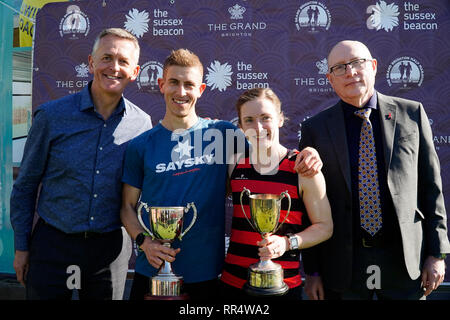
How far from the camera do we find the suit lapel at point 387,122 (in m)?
1.86

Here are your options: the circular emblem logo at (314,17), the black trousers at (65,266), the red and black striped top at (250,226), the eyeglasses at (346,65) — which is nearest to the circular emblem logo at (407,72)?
the circular emblem logo at (314,17)

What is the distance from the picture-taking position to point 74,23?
12.2 ft

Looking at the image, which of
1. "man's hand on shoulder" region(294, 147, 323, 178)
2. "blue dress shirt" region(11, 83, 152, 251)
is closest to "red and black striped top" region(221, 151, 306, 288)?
"man's hand on shoulder" region(294, 147, 323, 178)

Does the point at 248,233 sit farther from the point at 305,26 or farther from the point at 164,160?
the point at 305,26

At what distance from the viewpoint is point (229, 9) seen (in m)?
3.55

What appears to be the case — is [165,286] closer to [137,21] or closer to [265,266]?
[265,266]

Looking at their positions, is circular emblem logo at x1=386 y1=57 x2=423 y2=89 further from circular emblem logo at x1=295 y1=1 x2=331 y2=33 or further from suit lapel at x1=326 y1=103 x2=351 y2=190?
suit lapel at x1=326 y1=103 x2=351 y2=190

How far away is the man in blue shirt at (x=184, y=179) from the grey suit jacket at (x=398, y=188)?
0.35 m

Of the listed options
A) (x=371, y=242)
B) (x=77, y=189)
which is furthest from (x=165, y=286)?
(x=371, y=242)

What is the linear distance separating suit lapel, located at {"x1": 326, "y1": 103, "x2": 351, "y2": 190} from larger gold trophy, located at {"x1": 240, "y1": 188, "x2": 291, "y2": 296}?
49 cm

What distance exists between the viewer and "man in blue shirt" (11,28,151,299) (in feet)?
6.23

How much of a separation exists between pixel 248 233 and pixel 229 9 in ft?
8.84
